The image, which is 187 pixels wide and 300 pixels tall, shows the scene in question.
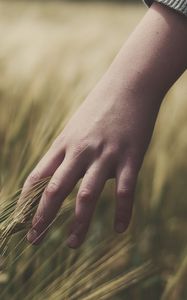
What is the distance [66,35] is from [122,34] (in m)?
0.06

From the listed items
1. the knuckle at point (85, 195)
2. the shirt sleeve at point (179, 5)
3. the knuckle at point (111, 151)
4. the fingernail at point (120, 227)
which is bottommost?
the fingernail at point (120, 227)

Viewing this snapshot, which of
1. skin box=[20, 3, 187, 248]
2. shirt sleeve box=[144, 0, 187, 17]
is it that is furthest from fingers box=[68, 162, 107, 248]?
shirt sleeve box=[144, 0, 187, 17]

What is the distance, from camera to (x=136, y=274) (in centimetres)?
64

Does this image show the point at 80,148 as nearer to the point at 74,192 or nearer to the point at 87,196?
the point at 87,196

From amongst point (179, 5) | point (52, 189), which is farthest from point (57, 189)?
point (179, 5)

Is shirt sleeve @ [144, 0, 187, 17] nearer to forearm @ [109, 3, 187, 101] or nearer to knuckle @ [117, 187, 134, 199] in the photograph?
forearm @ [109, 3, 187, 101]

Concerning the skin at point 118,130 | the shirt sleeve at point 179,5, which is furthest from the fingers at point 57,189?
the shirt sleeve at point 179,5

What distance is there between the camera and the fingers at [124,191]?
45 centimetres

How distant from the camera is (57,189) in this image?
1.47 ft

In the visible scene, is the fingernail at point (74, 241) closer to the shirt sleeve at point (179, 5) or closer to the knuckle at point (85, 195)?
the knuckle at point (85, 195)

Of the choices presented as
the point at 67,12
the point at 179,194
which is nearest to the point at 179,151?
the point at 179,194

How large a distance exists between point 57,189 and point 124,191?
0.04 meters

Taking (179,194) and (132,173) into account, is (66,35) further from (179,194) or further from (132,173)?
(132,173)

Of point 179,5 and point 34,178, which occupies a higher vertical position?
point 179,5
